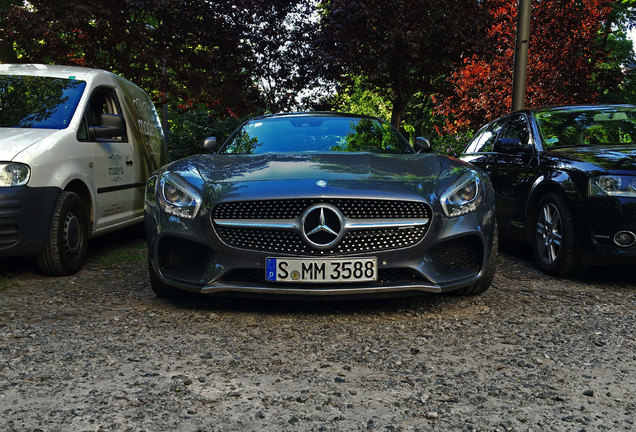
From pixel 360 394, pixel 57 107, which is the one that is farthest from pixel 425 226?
pixel 57 107

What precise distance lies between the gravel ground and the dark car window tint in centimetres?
196

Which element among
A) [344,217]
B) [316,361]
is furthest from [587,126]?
[316,361]

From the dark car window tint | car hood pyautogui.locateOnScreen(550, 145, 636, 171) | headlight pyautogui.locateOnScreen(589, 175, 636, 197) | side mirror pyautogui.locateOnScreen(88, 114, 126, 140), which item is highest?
side mirror pyautogui.locateOnScreen(88, 114, 126, 140)

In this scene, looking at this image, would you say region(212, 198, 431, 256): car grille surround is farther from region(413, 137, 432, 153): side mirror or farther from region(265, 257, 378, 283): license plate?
region(413, 137, 432, 153): side mirror

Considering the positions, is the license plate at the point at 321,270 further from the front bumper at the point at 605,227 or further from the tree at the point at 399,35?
the tree at the point at 399,35

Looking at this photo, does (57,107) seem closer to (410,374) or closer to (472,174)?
(472,174)

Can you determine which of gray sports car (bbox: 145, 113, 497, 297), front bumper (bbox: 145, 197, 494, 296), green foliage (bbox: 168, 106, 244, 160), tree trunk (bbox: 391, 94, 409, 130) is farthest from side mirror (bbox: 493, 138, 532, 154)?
green foliage (bbox: 168, 106, 244, 160)

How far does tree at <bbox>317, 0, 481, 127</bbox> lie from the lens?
1199 cm

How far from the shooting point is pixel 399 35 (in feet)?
38.9

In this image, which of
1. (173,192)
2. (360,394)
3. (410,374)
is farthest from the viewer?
(173,192)

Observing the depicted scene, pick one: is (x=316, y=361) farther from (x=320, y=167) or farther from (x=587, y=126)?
(x=587, y=126)

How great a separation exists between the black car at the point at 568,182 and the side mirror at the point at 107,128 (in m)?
3.50

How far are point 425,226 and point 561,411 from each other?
1.58m

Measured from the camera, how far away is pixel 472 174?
4418mm
